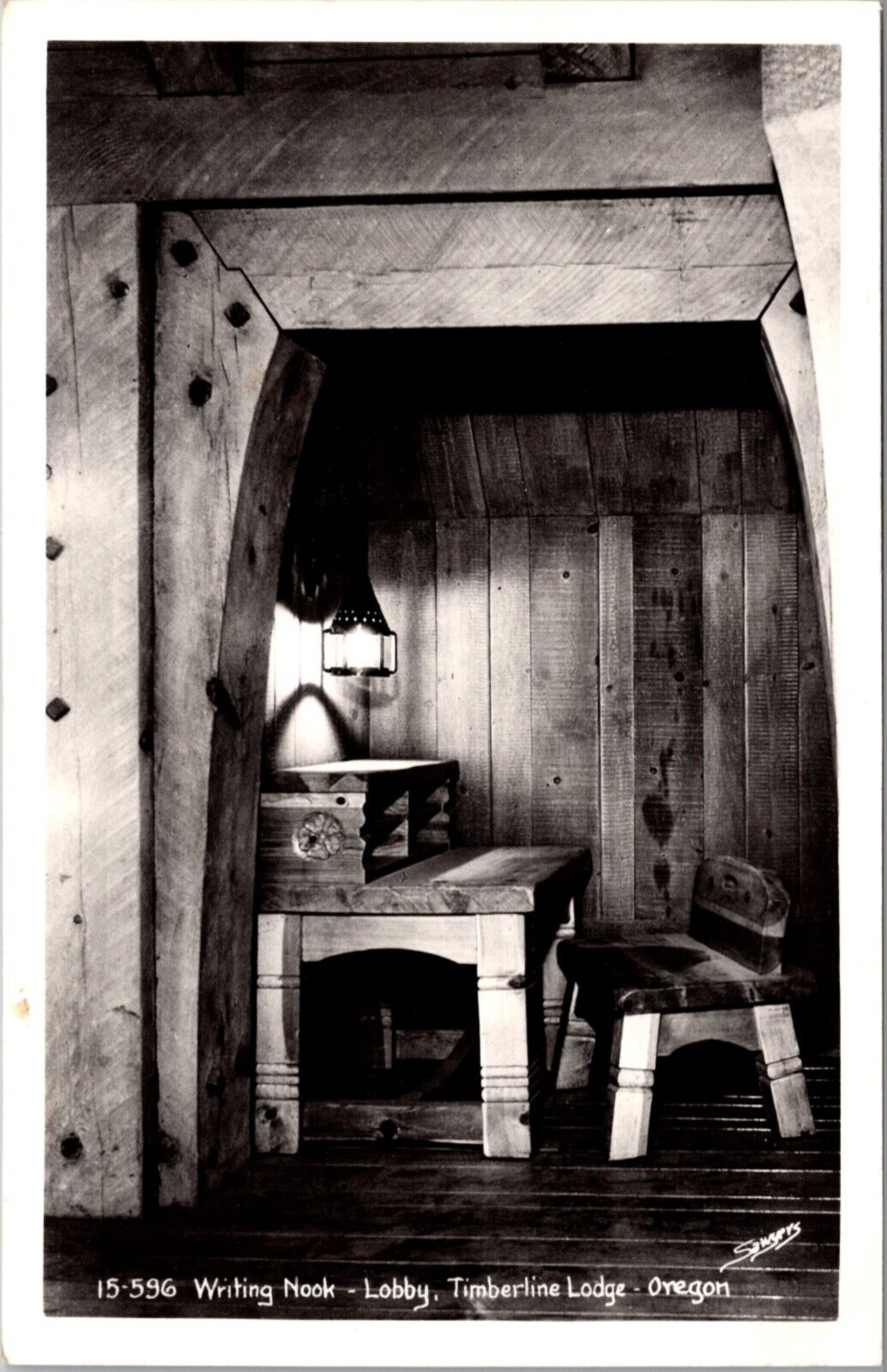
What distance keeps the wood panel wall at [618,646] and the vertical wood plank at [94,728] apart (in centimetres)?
134

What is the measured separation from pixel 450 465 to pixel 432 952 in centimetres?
154

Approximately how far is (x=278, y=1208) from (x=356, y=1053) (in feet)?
4.44

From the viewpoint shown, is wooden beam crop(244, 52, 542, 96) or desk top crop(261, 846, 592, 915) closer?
wooden beam crop(244, 52, 542, 96)

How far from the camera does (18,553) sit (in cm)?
217

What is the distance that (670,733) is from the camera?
4.00 meters

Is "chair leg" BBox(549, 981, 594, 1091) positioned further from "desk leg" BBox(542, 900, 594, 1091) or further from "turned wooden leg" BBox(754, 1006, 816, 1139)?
"turned wooden leg" BBox(754, 1006, 816, 1139)

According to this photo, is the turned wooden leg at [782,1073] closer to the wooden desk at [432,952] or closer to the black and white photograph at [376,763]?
the black and white photograph at [376,763]

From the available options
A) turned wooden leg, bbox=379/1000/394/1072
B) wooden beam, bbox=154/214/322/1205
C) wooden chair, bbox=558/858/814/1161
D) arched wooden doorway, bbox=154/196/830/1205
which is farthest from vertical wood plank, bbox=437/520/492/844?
wooden beam, bbox=154/214/322/1205

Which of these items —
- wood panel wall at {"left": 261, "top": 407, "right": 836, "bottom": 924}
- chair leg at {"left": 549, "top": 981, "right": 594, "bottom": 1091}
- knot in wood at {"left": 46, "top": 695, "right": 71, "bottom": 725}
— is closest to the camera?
knot in wood at {"left": 46, "top": 695, "right": 71, "bottom": 725}

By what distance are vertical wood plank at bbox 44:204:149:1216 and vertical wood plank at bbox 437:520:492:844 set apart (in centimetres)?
161

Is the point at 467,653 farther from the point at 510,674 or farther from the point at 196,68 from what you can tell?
the point at 196,68

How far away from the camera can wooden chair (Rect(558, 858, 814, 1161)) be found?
9.60ft

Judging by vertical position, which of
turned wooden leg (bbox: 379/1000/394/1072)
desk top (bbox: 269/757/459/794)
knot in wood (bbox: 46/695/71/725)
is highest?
knot in wood (bbox: 46/695/71/725)
